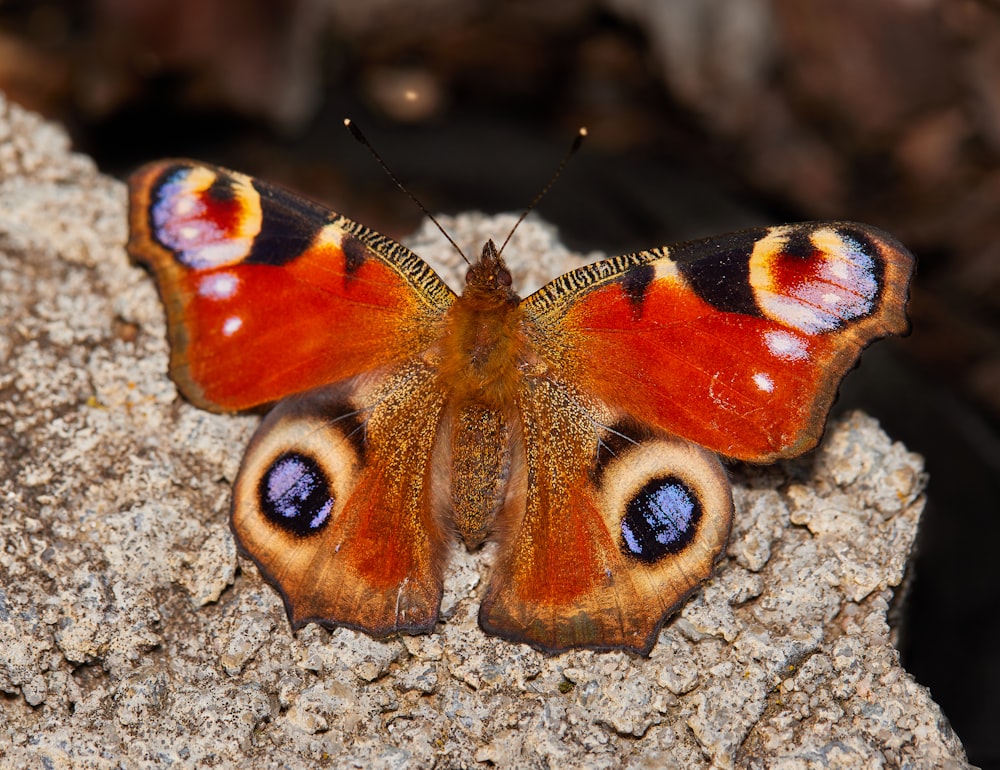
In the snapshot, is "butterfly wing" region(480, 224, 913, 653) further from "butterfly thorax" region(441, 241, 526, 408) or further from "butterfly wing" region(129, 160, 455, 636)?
"butterfly wing" region(129, 160, 455, 636)

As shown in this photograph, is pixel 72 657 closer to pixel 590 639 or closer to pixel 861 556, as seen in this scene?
pixel 590 639

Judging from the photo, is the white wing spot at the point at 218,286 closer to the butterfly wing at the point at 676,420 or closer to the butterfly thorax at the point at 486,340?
the butterfly thorax at the point at 486,340

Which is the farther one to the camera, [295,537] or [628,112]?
[628,112]

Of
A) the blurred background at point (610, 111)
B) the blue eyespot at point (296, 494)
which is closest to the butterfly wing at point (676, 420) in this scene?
the blue eyespot at point (296, 494)

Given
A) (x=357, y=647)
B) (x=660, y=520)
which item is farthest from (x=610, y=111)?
(x=357, y=647)

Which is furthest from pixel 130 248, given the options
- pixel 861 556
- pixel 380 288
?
pixel 861 556

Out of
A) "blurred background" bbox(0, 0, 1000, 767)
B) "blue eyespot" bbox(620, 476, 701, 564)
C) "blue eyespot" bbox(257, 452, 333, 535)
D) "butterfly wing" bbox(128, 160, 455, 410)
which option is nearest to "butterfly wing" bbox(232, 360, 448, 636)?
"blue eyespot" bbox(257, 452, 333, 535)
